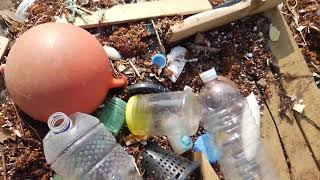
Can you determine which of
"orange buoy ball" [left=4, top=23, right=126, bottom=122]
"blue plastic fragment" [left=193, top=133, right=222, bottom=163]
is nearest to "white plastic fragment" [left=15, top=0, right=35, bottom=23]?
"orange buoy ball" [left=4, top=23, right=126, bottom=122]

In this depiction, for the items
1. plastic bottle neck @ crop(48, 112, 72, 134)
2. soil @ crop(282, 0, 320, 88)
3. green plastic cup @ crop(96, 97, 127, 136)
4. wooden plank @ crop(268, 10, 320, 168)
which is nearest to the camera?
plastic bottle neck @ crop(48, 112, 72, 134)

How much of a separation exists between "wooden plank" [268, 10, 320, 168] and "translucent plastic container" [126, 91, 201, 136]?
49cm

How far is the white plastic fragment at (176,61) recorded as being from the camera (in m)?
2.22

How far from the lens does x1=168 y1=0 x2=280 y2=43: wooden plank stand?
2.21m

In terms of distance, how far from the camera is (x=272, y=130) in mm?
2273

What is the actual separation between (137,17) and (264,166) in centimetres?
84

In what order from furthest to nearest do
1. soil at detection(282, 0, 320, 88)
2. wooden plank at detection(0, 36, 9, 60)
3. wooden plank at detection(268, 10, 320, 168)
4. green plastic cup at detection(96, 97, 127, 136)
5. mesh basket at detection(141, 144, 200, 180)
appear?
1. soil at detection(282, 0, 320, 88)
2. wooden plank at detection(268, 10, 320, 168)
3. wooden plank at detection(0, 36, 9, 60)
4. green plastic cup at detection(96, 97, 127, 136)
5. mesh basket at detection(141, 144, 200, 180)

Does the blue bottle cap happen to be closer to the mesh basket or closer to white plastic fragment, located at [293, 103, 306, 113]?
the mesh basket

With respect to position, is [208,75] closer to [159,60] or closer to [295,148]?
[159,60]

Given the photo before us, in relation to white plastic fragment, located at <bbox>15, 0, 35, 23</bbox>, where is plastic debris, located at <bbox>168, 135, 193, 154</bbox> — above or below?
below

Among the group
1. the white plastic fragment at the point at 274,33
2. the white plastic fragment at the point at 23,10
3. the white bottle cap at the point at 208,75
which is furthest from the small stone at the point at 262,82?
the white plastic fragment at the point at 23,10

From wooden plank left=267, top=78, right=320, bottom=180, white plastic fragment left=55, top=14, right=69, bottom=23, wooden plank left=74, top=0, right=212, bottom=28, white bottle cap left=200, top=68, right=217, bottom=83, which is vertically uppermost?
white plastic fragment left=55, top=14, right=69, bottom=23

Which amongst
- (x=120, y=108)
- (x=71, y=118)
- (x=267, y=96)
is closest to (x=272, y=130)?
(x=267, y=96)

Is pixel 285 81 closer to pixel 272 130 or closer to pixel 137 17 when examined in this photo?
pixel 272 130
